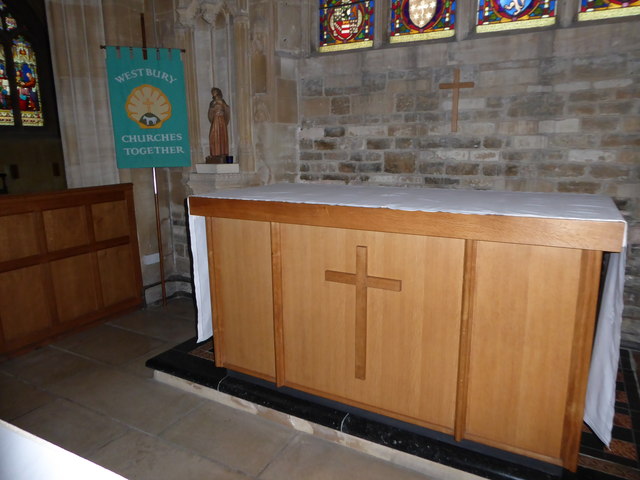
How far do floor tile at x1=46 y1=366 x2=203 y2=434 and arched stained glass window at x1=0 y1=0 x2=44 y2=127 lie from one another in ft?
12.2

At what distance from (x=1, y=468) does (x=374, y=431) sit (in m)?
1.94

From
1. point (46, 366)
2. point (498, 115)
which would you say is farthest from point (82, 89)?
point (498, 115)

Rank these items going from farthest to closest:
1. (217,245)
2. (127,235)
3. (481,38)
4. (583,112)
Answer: (127,235)
(481,38)
(583,112)
(217,245)

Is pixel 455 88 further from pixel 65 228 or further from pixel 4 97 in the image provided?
pixel 4 97

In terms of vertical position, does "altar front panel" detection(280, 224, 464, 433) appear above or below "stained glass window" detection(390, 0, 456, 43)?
below

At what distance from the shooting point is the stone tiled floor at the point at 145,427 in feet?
7.21

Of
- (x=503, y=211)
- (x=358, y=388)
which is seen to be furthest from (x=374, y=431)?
(x=503, y=211)

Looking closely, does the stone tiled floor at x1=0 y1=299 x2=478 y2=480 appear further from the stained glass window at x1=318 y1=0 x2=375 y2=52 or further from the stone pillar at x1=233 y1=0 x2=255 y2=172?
the stained glass window at x1=318 y1=0 x2=375 y2=52

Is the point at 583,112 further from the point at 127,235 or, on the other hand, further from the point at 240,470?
the point at 127,235

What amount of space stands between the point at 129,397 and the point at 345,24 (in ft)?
11.8

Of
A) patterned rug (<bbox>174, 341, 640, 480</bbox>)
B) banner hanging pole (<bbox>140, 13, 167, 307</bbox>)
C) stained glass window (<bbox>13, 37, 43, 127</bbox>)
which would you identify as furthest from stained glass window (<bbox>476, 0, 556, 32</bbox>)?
stained glass window (<bbox>13, 37, 43, 127</bbox>)

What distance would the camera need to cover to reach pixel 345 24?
13.7ft

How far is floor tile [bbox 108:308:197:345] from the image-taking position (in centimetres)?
381

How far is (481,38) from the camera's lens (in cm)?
349
